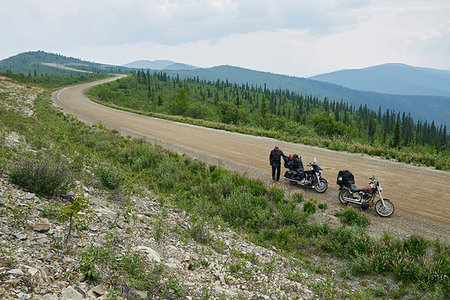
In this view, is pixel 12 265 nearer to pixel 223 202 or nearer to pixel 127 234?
pixel 127 234

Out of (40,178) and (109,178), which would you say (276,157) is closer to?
(109,178)

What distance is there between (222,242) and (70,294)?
411 centimetres

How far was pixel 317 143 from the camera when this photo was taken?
19328 millimetres

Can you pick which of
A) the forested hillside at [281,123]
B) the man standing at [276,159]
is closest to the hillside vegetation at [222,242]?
the man standing at [276,159]

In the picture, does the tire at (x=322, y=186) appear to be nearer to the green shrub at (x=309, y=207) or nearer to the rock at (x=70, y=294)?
the green shrub at (x=309, y=207)

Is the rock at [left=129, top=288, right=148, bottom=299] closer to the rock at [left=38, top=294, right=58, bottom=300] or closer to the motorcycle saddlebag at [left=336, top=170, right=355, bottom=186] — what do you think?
the rock at [left=38, top=294, right=58, bottom=300]

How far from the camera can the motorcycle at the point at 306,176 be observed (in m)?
11.2

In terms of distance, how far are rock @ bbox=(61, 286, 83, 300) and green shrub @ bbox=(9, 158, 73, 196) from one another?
396cm

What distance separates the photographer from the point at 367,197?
9.54m

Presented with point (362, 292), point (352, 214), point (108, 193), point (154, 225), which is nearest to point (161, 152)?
point (108, 193)

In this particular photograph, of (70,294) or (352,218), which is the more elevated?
(70,294)

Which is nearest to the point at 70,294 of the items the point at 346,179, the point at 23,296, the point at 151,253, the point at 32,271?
the point at 23,296

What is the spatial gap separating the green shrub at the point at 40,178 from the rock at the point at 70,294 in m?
3.96

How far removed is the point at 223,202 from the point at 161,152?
7.48 m
